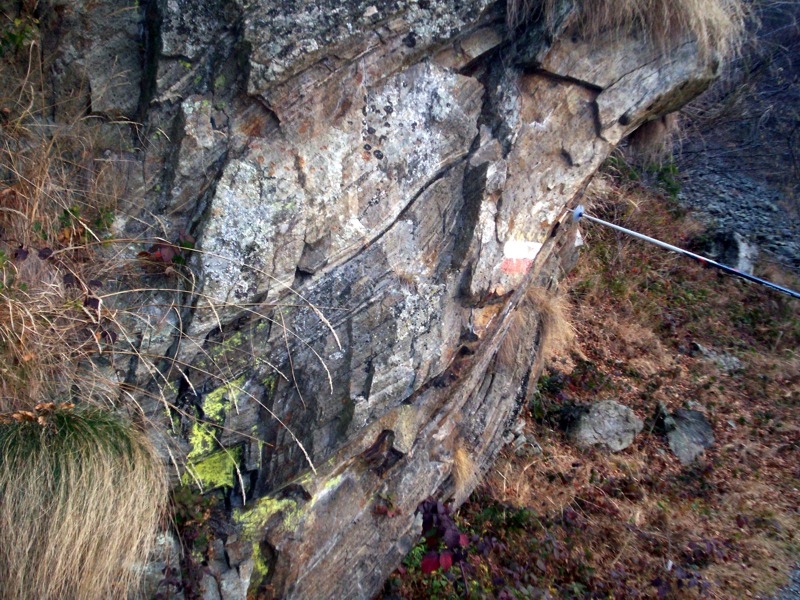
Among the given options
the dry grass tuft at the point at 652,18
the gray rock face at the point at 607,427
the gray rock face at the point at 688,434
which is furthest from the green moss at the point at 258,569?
the gray rock face at the point at 688,434

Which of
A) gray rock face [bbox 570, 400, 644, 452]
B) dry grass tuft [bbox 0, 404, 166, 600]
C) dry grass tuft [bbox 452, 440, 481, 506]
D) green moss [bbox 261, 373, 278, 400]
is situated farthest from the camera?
gray rock face [bbox 570, 400, 644, 452]

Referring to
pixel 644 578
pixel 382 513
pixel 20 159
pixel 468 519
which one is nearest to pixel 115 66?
pixel 20 159

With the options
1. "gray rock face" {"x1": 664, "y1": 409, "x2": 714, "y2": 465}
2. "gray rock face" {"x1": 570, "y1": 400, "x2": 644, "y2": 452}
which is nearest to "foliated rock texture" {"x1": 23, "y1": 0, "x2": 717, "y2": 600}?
"gray rock face" {"x1": 570, "y1": 400, "x2": 644, "y2": 452}

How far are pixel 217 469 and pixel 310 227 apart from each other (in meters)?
1.62

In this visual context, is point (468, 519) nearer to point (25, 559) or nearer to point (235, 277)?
point (235, 277)

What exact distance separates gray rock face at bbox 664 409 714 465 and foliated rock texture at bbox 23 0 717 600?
287 cm

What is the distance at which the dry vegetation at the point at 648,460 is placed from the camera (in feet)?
15.0

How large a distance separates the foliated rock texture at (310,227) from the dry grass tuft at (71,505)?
1.42ft

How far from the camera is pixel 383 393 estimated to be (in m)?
4.06

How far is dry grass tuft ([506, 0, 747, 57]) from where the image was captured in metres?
4.39

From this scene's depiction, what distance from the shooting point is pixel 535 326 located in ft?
19.6

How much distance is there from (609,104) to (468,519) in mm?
3536

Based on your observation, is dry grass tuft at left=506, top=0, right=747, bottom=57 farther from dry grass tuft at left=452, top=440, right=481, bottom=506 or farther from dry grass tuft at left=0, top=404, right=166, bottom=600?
dry grass tuft at left=0, top=404, right=166, bottom=600

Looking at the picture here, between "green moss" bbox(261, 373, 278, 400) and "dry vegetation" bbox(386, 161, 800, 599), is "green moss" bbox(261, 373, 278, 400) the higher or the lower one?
the higher one
